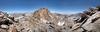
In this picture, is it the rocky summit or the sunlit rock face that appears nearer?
the rocky summit

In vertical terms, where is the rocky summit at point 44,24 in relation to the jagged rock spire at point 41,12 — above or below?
below

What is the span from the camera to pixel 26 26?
20.3m

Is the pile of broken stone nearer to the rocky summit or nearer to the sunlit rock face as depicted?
the rocky summit

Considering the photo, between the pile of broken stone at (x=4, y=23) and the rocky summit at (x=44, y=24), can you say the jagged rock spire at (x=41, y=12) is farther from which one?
the pile of broken stone at (x=4, y=23)

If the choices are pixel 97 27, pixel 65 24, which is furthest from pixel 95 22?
pixel 65 24

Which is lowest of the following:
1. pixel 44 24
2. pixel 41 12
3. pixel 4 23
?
pixel 44 24

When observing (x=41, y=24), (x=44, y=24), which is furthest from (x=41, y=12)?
(x=41, y=24)

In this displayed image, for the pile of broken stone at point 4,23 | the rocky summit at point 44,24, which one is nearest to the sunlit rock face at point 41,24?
the rocky summit at point 44,24

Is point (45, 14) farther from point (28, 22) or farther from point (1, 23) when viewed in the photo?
point (1, 23)

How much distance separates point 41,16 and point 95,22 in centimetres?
973

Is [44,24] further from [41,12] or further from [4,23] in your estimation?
[4,23]

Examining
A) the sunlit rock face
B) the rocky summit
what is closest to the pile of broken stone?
the rocky summit

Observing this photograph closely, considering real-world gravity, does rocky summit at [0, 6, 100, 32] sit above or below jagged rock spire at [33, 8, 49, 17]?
below

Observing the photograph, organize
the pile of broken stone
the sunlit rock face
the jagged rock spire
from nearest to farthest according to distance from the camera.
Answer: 1. the pile of broken stone
2. the sunlit rock face
3. the jagged rock spire
